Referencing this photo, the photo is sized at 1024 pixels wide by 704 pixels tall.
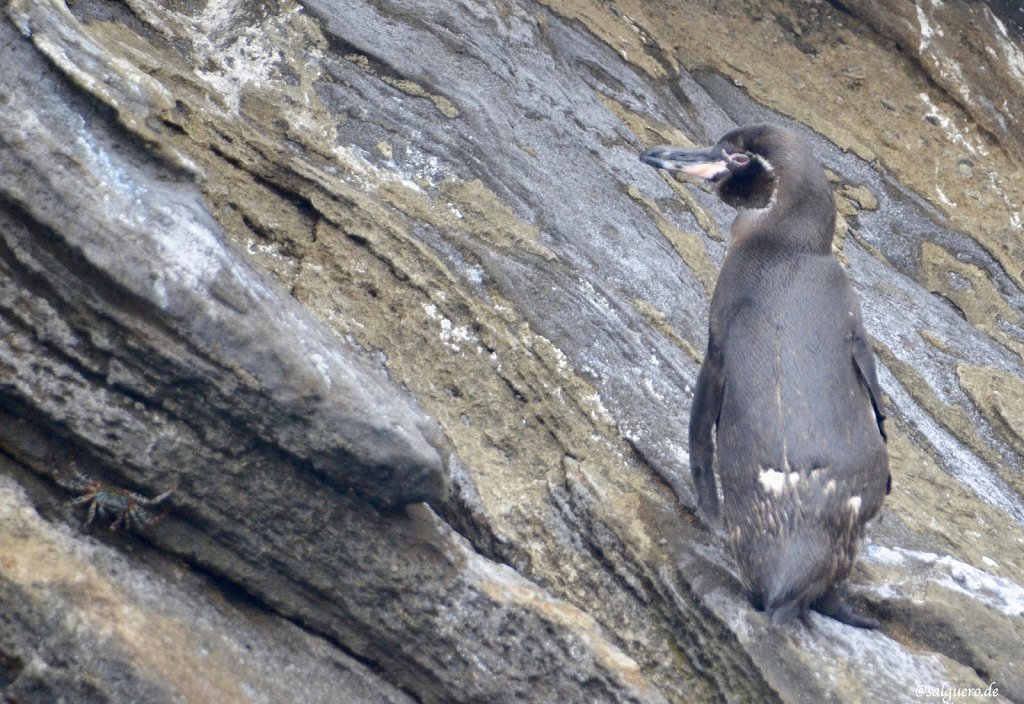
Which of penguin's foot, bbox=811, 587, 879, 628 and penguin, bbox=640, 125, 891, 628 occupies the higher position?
penguin, bbox=640, 125, 891, 628

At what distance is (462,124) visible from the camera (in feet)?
16.7

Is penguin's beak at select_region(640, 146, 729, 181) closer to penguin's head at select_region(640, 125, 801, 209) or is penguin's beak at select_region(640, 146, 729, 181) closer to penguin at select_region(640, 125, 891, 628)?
penguin's head at select_region(640, 125, 801, 209)

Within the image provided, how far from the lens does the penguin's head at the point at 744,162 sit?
435cm

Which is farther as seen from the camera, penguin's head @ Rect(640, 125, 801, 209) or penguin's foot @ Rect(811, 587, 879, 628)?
penguin's head @ Rect(640, 125, 801, 209)

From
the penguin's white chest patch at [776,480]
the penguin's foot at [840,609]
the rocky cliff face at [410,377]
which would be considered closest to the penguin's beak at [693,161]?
the rocky cliff face at [410,377]

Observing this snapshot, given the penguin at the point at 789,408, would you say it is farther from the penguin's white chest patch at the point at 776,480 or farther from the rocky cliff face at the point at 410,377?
the rocky cliff face at the point at 410,377

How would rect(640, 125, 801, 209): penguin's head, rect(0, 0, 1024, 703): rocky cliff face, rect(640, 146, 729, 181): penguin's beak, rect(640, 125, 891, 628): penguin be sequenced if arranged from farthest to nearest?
rect(640, 146, 729, 181): penguin's beak, rect(640, 125, 801, 209): penguin's head, rect(640, 125, 891, 628): penguin, rect(0, 0, 1024, 703): rocky cliff face

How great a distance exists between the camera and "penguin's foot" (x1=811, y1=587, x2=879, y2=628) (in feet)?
11.7

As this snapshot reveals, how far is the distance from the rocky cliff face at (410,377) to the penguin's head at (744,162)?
1.95 feet

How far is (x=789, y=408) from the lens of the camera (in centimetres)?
363

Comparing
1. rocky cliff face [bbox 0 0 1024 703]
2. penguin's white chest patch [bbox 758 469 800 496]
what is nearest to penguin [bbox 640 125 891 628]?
penguin's white chest patch [bbox 758 469 800 496]

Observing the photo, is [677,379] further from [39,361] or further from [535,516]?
[39,361]

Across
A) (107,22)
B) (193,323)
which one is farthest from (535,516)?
(107,22)

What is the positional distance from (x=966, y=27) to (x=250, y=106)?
16.6ft
